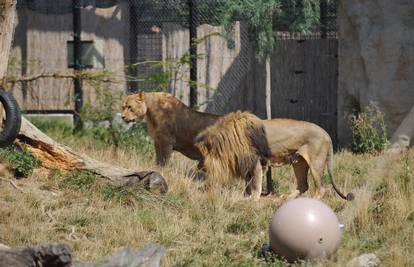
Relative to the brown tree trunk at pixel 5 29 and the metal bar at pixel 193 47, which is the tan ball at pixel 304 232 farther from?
the metal bar at pixel 193 47

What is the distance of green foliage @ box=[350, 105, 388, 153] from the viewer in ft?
43.7

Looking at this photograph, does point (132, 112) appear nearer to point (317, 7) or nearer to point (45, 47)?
point (317, 7)

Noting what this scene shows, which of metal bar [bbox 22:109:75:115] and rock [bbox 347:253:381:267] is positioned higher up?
metal bar [bbox 22:109:75:115]

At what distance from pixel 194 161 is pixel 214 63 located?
4.49 metres

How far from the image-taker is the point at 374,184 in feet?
35.4

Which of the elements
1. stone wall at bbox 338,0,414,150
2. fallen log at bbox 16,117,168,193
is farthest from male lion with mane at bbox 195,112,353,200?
stone wall at bbox 338,0,414,150

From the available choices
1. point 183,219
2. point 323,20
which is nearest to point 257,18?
point 323,20

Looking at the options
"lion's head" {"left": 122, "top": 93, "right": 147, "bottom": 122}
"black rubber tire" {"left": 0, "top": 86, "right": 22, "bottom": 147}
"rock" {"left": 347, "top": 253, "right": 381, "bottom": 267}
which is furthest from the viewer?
"lion's head" {"left": 122, "top": 93, "right": 147, "bottom": 122}

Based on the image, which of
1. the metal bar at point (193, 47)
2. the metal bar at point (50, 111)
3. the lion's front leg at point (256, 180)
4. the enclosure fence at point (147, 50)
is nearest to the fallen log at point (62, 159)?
the lion's front leg at point (256, 180)

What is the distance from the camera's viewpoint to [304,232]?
7.66 m

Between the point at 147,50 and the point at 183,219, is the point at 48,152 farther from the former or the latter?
the point at 147,50

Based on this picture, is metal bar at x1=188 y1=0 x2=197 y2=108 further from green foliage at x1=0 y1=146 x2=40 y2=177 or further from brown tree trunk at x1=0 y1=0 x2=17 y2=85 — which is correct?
green foliage at x1=0 y1=146 x2=40 y2=177

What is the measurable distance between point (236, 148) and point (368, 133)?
349cm

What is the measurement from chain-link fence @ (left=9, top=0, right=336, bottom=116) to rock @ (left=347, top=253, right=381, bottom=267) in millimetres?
9023
